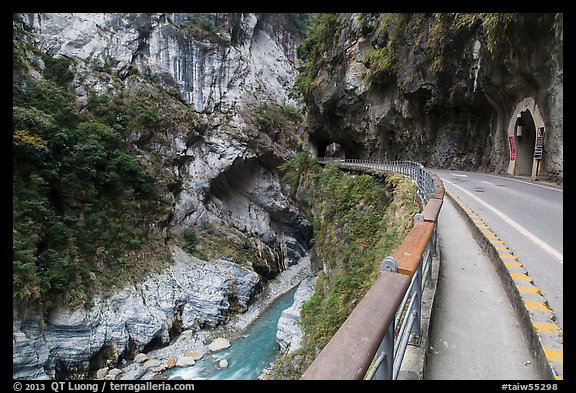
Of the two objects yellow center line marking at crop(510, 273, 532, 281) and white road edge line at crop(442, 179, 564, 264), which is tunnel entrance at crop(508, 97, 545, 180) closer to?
white road edge line at crop(442, 179, 564, 264)

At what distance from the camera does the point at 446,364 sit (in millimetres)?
2211

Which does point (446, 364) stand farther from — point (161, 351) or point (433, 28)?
point (433, 28)

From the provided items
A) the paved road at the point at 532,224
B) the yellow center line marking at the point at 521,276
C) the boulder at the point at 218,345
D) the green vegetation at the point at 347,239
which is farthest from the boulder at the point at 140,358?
the yellow center line marking at the point at 521,276

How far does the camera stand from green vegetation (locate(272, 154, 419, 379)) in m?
6.96

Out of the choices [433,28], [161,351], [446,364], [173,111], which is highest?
[433,28]

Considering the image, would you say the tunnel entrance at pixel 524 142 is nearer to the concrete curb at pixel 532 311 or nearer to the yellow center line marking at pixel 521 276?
the concrete curb at pixel 532 311

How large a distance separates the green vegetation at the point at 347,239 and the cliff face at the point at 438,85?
21.0 feet

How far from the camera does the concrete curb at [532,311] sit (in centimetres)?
205

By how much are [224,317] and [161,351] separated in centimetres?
376

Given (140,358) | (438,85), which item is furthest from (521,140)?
→ (140,358)

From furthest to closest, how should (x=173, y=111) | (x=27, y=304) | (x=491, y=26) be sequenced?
1. (x=173, y=111)
2. (x=27, y=304)
3. (x=491, y=26)

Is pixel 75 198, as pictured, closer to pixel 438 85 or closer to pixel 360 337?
pixel 360 337

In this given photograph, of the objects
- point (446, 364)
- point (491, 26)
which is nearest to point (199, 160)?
point (491, 26)
